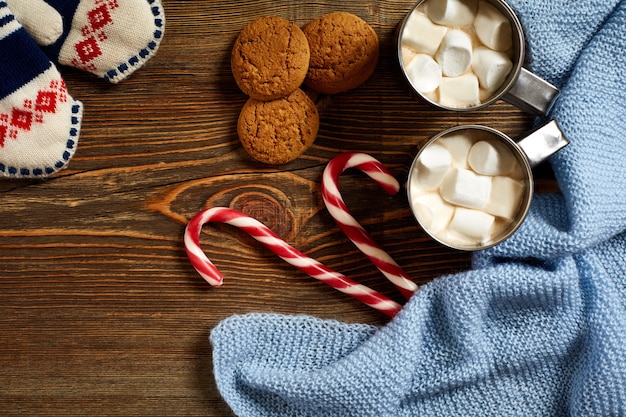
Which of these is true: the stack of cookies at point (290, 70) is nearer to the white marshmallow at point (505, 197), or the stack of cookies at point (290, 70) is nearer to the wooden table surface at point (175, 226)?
the wooden table surface at point (175, 226)

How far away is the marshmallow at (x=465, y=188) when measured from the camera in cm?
96

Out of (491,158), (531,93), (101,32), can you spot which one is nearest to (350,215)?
(491,158)

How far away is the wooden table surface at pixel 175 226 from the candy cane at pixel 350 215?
4cm

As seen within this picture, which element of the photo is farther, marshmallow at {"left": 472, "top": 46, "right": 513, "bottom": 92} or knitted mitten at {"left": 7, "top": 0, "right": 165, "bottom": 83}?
knitted mitten at {"left": 7, "top": 0, "right": 165, "bottom": 83}

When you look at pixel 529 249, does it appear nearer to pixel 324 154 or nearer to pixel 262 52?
pixel 324 154

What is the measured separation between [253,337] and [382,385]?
0.26 metres

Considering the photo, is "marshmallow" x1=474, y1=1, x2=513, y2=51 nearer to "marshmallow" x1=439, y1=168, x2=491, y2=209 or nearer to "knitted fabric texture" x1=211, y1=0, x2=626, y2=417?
"knitted fabric texture" x1=211, y1=0, x2=626, y2=417

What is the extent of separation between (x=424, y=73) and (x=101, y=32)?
621 millimetres

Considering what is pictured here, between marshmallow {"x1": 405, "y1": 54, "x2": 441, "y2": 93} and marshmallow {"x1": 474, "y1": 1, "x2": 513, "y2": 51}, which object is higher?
marshmallow {"x1": 474, "y1": 1, "x2": 513, "y2": 51}

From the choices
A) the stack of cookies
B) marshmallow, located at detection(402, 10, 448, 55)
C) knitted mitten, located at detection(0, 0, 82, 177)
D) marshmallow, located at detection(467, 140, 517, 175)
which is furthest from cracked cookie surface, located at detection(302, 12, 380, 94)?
knitted mitten, located at detection(0, 0, 82, 177)

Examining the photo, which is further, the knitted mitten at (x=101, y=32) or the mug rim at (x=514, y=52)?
the knitted mitten at (x=101, y=32)

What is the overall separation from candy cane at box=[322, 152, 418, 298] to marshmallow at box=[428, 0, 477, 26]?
0.27 m

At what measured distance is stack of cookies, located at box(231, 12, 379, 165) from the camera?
3.38 feet

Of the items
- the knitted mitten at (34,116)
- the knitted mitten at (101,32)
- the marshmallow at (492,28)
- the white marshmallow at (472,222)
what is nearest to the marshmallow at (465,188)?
the white marshmallow at (472,222)
